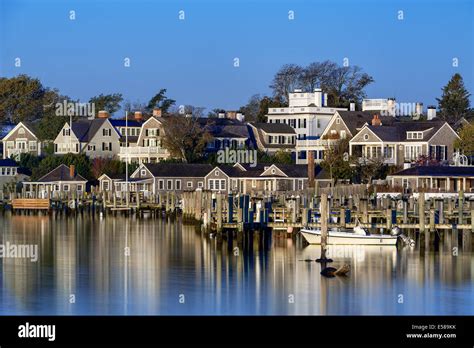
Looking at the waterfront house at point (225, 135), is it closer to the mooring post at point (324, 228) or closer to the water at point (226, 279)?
the water at point (226, 279)

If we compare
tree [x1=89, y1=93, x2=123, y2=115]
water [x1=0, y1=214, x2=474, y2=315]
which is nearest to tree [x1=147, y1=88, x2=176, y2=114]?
tree [x1=89, y1=93, x2=123, y2=115]

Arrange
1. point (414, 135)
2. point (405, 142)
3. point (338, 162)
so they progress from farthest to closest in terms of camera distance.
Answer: point (405, 142), point (414, 135), point (338, 162)

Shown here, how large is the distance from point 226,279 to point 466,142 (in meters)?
59.7

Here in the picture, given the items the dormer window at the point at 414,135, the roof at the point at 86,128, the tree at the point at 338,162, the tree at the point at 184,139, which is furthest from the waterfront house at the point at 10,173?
the dormer window at the point at 414,135

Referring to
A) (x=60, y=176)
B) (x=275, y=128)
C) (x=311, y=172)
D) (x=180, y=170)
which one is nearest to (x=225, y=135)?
(x=275, y=128)

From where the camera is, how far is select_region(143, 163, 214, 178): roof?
115312mm

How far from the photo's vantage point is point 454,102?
150 metres

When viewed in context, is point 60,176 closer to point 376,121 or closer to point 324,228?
point 376,121

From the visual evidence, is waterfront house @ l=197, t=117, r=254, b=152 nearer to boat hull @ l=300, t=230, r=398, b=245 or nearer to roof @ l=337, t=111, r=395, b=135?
roof @ l=337, t=111, r=395, b=135

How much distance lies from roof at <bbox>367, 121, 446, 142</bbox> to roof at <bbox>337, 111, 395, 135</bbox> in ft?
23.0

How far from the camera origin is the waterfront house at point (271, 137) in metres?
132

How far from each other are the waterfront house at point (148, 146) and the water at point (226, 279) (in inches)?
2050

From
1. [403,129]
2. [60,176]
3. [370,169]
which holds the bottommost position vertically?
[60,176]
